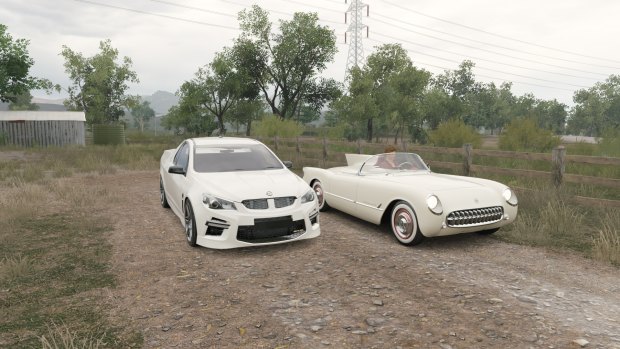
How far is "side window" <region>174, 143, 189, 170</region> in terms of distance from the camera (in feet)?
21.3

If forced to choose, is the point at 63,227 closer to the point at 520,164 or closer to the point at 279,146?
the point at 520,164

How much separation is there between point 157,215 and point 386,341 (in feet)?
19.2

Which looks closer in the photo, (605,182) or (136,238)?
(136,238)

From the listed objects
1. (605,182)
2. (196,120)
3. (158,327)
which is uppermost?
(196,120)

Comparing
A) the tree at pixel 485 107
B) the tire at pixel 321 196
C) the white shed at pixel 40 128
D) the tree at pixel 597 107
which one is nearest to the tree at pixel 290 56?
the white shed at pixel 40 128

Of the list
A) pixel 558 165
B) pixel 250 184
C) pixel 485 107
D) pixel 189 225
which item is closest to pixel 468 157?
pixel 558 165

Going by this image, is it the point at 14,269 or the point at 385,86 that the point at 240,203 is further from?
the point at 385,86

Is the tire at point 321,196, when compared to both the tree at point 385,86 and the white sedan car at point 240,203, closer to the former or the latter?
the white sedan car at point 240,203

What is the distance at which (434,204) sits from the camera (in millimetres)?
5141

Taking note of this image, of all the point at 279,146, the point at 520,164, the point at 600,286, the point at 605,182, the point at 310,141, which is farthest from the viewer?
the point at 279,146

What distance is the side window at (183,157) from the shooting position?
6482 millimetres

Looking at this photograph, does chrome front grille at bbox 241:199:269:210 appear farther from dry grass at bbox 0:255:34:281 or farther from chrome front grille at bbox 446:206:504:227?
dry grass at bbox 0:255:34:281

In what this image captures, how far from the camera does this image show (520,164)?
1124 cm

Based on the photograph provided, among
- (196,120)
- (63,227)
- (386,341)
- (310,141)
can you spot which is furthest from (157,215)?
(196,120)
